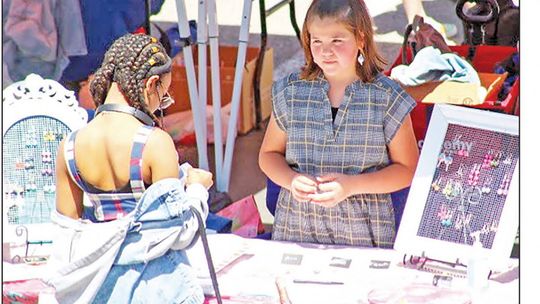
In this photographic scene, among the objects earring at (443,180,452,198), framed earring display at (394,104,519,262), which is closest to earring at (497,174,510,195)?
framed earring display at (394,104,519,262)

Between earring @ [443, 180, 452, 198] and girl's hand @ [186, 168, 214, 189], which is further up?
girl's hand @ [186, 168, 214, 189]

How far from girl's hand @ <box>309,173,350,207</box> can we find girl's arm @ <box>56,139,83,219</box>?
2.28ft

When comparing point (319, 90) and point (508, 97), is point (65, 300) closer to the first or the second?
point (319, 90)

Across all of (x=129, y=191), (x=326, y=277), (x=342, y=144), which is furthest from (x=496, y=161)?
(x=129, y=191)

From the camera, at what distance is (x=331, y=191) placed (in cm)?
329

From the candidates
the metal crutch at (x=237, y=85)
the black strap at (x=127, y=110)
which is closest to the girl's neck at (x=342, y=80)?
the black strap at (x=127, y=110)

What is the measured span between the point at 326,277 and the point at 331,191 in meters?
0.24

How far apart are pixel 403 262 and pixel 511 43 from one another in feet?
6.11

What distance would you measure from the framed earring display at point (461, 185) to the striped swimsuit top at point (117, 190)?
822mm

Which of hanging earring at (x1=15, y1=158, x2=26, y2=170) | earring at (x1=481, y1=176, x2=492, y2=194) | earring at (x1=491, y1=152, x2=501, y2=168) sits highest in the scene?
earring at (x1=491, y1=152, x2=501, y2=168)

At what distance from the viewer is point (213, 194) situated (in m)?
4.76

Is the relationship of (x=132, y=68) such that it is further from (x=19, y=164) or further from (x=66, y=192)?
(x=19, y=164)

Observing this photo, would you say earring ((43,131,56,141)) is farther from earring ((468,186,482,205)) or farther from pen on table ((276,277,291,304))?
earring ((468,186,482,205))

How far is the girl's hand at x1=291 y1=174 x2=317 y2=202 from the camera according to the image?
330 centimetres
